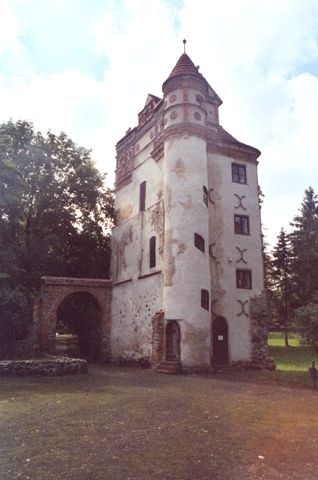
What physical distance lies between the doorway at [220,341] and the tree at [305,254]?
15.7m

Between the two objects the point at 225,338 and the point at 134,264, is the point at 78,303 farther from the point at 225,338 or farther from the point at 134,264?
the point at 225,338

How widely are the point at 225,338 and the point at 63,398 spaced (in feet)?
43.0

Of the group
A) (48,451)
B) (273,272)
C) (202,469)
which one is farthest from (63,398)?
(273,272)

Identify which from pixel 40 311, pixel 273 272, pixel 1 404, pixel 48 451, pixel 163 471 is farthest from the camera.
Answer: pixel 273 272

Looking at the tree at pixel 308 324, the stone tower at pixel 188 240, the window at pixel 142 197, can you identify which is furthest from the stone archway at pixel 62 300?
the tree at pixel 308 324

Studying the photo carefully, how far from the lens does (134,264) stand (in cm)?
2578

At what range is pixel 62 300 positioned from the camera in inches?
997

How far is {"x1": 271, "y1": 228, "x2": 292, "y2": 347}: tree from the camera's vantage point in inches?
1566

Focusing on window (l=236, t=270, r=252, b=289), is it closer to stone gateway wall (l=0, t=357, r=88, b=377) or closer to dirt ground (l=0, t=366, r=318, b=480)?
dirt ground (l=0, t=366, r=318, b=480)

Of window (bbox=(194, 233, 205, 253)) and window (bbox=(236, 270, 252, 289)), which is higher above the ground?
window (bbox=(194, 233, 205, 253))

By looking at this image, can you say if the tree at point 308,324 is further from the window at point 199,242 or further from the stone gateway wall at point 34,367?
the stone gateway wall at point 34,367

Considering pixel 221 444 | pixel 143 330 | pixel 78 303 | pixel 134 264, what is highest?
pixel 134 264

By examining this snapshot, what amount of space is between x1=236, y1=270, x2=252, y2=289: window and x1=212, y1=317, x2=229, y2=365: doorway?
7.83ft

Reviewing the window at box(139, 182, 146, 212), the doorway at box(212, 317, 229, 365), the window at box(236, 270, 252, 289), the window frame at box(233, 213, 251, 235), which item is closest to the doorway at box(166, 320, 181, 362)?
the doorway at box(212, 317, 229, 365)
